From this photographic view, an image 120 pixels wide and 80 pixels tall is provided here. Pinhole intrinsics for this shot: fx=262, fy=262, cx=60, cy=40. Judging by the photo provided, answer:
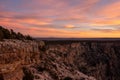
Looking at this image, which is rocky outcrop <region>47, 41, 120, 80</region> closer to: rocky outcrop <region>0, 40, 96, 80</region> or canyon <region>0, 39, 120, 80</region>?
canyon <region>0, 39, 120, 80</region>

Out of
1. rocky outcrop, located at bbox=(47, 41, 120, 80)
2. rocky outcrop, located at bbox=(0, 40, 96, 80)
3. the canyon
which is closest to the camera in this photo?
rocky outcrop, located at bbox=(0, 40, 96, 80)

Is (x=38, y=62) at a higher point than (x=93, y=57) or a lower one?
higher

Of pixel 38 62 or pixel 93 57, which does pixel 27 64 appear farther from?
pixel 93 57

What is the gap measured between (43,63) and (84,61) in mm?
26757

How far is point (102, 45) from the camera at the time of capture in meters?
63.7

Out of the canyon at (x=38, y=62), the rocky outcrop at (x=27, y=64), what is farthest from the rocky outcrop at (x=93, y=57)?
the rocky outcrop at (x=27, y=64)

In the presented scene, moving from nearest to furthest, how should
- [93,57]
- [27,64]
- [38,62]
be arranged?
[27,64] → [38,62] → [93,57]

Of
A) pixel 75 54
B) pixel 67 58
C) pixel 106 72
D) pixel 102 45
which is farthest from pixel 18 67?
pixel 102 45

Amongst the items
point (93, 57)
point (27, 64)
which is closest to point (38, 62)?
point (27, 64)

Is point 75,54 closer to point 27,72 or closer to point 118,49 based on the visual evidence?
point 118,49

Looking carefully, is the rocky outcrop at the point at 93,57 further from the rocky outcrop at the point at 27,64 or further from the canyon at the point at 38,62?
the rocky outcrop at the point at 27,64

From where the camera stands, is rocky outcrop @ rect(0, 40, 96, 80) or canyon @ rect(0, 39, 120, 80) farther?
canyon @ rect(0, 39, 120, 80)

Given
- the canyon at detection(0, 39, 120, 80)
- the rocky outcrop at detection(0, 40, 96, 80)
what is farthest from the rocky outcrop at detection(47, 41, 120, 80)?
the rocky outcrop at detection(0, 40, 96, 80)

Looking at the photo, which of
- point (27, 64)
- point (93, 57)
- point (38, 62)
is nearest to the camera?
point (27, 64)
